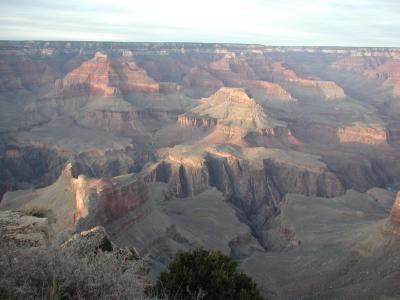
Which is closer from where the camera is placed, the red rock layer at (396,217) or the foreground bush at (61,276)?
the foreground bush at (61,276)

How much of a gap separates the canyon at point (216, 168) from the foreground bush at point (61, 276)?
7.47m

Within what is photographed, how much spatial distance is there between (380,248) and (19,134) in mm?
77480

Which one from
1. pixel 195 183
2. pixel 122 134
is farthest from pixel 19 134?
pixel 195 183

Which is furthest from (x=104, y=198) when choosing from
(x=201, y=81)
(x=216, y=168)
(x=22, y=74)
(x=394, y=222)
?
(x=201, y=81)

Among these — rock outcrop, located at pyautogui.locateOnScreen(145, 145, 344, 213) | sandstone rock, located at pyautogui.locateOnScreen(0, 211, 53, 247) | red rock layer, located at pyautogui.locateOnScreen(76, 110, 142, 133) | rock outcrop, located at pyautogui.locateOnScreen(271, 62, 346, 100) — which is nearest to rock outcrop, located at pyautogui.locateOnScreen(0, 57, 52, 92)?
red rock layer, located at pyautogui.locateOnScreen(76, 110, 142, 133)

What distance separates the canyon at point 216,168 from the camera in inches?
1591

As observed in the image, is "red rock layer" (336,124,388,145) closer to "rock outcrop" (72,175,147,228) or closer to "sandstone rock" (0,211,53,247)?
"rock outcrop" (72,175,147,228)

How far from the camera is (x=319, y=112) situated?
136 m

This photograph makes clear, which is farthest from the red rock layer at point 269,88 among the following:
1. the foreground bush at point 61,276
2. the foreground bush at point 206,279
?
the foreground bush at point 61,276

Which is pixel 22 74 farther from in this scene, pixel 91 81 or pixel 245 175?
pixel 245 175

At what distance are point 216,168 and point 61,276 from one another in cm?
6809

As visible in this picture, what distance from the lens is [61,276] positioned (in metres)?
11.2

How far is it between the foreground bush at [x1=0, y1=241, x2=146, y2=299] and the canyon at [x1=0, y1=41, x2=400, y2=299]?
7475mm

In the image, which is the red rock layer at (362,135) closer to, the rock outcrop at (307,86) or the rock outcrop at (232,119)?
the rock outcrop at (232,119)
